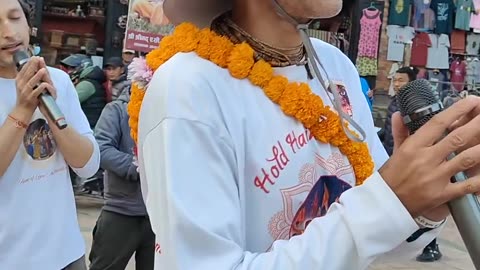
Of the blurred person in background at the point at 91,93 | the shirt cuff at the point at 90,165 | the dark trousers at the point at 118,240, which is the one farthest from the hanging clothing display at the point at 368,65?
the shirt cuff at the point at 90,165

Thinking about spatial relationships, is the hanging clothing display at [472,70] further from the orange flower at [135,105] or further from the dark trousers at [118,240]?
the orange flower at [135,105]

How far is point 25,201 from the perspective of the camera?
2.42 meters

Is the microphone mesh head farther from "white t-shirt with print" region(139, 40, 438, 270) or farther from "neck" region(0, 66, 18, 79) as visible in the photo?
"neck" region(0, 66, 18, 79)

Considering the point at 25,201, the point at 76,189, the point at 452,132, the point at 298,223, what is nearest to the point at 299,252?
the point at 298,223

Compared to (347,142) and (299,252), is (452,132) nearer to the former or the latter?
(299,252)

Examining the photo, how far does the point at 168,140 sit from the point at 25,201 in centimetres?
136

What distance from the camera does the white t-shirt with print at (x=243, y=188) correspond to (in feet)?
3.67

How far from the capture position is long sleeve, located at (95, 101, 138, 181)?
161 inches

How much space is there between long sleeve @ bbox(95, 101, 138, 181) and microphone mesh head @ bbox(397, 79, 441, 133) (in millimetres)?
2957

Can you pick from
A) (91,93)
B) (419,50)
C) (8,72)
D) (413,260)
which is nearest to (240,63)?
(8,72)

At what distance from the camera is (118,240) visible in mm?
3965

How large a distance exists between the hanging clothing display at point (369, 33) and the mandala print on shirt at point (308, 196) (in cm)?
1046

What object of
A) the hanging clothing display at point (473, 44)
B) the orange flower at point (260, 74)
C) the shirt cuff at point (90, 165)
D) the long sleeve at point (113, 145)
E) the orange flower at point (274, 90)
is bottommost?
the hanging clothing display at point (473, 44)

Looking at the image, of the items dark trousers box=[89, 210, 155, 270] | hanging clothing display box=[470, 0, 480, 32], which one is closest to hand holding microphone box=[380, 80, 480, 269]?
dark trousers box=[89, 210, 155, 270]
